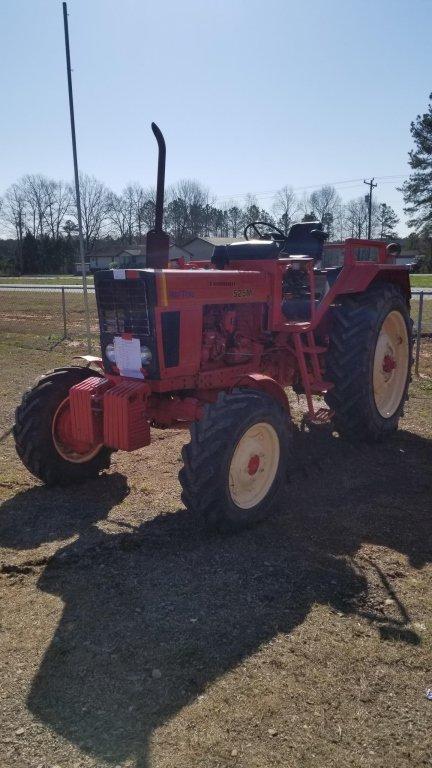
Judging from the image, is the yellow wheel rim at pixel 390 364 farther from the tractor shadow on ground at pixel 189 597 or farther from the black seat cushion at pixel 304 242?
the tractor shadow on ground at pixel 189 597

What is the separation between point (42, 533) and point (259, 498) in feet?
5.13

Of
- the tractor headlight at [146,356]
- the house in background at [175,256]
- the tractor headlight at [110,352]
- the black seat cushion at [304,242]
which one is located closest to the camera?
the tractor headlight at [146,356]

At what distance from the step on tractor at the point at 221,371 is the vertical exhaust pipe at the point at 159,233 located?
0.03ft

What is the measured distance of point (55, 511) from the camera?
4777mm

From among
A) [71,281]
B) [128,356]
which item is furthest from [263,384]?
[71,281]

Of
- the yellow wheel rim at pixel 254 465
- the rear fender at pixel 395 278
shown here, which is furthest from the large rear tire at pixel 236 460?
the rear fender at pixel 395 278

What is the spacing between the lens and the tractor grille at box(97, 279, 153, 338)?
450cm

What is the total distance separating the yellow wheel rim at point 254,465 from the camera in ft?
14.1

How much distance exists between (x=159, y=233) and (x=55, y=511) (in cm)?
226

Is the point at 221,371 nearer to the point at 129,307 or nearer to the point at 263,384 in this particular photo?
the point at 263,384

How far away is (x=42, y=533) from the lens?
4.41 m

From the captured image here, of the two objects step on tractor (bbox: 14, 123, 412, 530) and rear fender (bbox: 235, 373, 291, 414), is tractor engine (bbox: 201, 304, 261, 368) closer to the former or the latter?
step on tractor (bbox: 14, 123, 412, 530)

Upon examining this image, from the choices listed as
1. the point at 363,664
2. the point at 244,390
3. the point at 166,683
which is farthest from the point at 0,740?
the point at 244,390

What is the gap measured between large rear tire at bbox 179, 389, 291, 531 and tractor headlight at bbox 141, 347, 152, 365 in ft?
2.22
